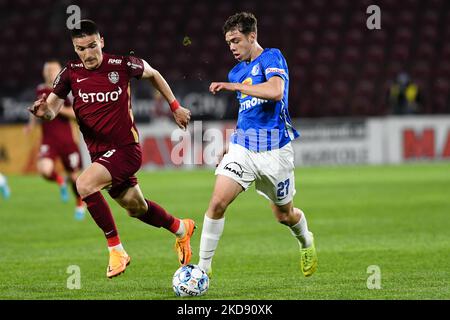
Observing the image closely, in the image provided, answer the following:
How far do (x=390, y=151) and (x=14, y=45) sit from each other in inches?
489

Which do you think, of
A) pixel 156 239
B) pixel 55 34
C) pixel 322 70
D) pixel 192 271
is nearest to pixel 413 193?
pixel 156 239

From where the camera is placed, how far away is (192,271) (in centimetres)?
693

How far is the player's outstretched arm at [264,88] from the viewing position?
6.87m

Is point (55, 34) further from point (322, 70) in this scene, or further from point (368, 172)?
point (368, 172)

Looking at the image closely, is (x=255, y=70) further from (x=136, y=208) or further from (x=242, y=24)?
(x=136, y=208)

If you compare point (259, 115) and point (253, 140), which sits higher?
point (259, 115)

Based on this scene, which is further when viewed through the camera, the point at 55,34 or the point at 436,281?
the point at 55,34

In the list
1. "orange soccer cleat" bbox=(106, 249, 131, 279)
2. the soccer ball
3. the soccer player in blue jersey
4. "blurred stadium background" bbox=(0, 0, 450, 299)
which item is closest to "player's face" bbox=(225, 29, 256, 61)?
the soccer player in blue jersey

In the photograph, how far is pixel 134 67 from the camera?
7.91 meters

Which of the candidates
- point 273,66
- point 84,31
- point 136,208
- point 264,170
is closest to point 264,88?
point 273,66

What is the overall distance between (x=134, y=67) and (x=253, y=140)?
129 cm

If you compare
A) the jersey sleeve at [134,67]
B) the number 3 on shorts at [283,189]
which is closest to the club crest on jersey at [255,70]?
the number 3 on shorts at [283,189]

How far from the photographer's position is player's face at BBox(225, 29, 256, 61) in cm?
730

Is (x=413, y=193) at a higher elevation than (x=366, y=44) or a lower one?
lower
